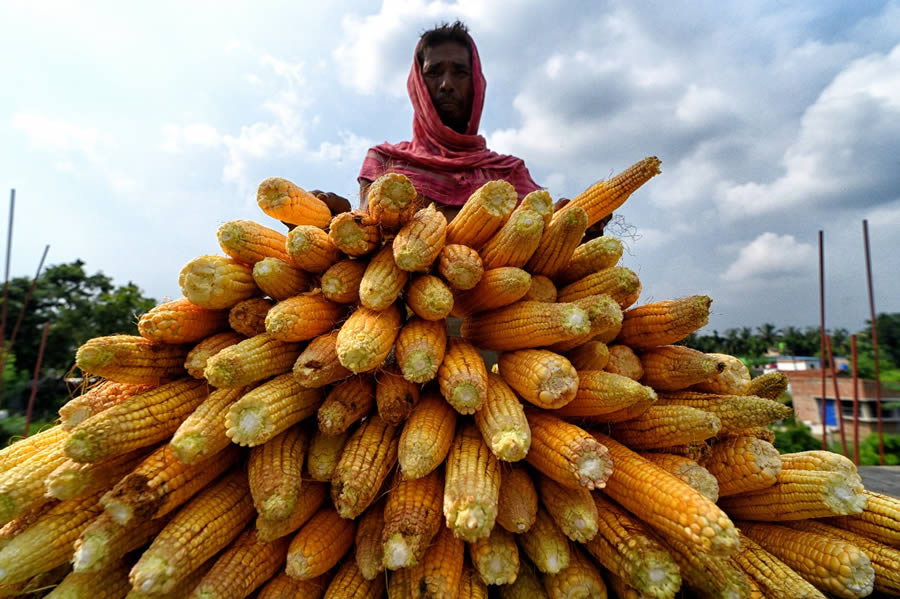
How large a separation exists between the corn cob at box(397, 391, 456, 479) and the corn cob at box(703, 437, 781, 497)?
1181 millimetres

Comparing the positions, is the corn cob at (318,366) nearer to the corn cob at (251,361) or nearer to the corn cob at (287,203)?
the corn cob at (251,361)

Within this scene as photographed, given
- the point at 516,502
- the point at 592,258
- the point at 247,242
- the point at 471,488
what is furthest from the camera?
the point at 592,258

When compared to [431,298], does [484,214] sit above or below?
above

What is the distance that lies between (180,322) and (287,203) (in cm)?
70

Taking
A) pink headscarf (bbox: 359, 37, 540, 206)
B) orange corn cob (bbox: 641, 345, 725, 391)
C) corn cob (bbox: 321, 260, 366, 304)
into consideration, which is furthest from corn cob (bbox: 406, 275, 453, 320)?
pink headscarf (bbox: 359, 37, 540, 206)

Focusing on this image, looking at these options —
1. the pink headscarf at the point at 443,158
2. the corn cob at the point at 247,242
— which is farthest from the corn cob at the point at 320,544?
the pink headscarf at the point at 443,158

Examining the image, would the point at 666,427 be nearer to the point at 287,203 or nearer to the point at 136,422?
the point at 287,203

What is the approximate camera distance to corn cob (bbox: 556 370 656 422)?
1.72 metres

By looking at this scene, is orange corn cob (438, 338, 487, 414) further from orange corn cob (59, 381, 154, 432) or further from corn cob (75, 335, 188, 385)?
orange corn cob (59, 381, 154, 432)

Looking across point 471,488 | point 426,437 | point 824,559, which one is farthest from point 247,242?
point 824,559

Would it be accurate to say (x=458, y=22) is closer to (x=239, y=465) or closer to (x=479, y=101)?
(x=479, y=101)

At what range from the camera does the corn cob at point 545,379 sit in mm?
1655

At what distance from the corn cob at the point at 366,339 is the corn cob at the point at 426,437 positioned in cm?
27

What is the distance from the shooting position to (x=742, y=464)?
189 centimetres
